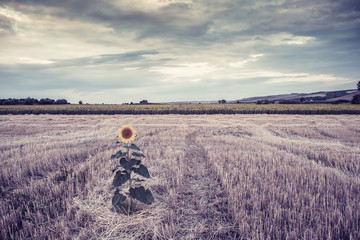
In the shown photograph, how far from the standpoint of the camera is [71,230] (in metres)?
3.20

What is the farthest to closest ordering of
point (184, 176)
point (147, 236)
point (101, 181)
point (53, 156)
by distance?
point (53, 156) → point (184, 176) → point (101, 181) → point (147, 236)

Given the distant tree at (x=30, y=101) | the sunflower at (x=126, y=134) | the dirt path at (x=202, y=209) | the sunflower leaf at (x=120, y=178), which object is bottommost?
the dirt path at (x=202, y=209)

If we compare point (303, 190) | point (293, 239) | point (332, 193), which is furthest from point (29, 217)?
point (332, 193)

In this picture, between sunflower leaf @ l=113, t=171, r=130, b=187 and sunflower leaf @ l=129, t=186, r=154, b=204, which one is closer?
sunflower leaf @ l=113, t=171, r=130, b=187

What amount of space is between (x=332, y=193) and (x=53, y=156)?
891 centimetres

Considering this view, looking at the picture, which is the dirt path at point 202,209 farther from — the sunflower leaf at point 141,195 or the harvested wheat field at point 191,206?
the sunflower leaf at point 141,195

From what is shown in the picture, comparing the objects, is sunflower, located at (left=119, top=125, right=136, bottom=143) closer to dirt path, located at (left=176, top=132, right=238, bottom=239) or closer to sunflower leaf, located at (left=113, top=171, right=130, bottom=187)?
sunflower leaf, located at (left=113, top=171, right=130, bottom=187)

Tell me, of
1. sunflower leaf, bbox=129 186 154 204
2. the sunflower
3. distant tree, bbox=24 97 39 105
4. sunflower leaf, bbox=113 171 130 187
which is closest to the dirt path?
sunflower leaf, bbox=129 186 154 204

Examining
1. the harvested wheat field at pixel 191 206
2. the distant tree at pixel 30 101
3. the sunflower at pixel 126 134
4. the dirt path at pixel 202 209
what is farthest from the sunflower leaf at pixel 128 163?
the distant tree at pixel 30 101

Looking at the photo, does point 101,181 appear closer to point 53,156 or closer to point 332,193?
point 53,156

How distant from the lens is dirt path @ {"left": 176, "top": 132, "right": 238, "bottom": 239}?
311 cm

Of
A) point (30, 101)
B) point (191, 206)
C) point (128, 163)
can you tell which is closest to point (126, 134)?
point (128, 163)

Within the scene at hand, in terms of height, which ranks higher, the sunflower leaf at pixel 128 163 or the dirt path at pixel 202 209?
the sunflower leaf at pixel 128 163

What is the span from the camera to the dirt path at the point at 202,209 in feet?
10.2
